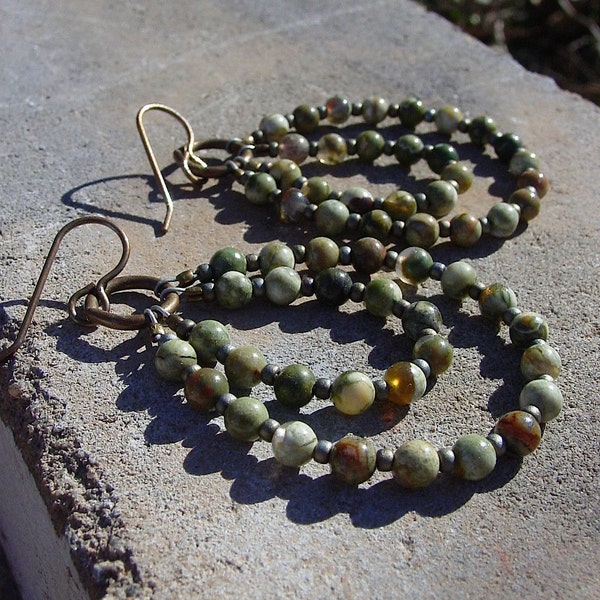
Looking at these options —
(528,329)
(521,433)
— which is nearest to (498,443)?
(521,433)

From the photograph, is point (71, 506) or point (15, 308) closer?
point (71, 506)

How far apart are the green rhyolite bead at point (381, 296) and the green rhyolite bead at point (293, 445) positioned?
360 millimetres

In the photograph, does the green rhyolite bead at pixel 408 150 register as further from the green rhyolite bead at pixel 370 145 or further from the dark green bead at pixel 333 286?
the dark green bead at pixel 333 286

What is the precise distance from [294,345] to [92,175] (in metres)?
0.69

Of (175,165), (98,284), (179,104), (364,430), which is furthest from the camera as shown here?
(179,104)

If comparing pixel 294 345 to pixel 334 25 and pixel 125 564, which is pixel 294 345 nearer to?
pixel 125 564

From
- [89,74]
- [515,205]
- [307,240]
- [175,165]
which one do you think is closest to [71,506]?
[307,240]

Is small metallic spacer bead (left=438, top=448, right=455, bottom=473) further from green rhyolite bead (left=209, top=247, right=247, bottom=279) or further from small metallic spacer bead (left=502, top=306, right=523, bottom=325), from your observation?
green rhyolite bead (left=209, top=247, right=247, bottom=279)

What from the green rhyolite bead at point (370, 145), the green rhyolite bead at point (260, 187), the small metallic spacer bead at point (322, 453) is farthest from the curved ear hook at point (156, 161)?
the small metallic spacer bead at point (322, 453)

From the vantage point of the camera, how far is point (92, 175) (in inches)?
74.3

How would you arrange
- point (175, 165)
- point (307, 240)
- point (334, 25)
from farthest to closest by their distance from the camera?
point (334, 25)
point (175, 165)
point (307, 240)

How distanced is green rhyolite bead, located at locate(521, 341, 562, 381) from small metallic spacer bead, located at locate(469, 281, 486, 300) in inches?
6.9

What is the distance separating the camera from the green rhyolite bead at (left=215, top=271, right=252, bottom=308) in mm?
1546

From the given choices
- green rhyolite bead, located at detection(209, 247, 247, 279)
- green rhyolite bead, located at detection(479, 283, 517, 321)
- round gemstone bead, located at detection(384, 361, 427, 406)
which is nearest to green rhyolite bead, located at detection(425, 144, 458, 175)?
green rhyolite bead, located at detection(479, 283, 517, 321)
